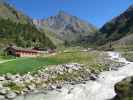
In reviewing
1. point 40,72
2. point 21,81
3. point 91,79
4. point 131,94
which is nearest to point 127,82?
point 131,94

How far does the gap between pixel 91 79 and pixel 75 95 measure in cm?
1048

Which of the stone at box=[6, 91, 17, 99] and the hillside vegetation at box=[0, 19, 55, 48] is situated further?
the hillside vegetation at box=[0, 19, 55, 48]

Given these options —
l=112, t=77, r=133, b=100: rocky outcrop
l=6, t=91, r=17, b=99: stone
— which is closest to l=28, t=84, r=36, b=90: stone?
l=6, t=91, r=17, b=99: stone

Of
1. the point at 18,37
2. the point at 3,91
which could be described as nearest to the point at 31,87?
the point at 3,91

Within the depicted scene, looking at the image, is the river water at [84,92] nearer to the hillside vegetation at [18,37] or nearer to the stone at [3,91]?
the stone at [3,91]

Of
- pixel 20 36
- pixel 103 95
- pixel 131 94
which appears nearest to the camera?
pixel 131 94

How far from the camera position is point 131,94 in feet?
89.9

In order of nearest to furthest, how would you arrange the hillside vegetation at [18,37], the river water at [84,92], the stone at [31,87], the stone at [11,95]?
1. the river water at [84,92]
2. the stone at [11,95]
3. the stone at [31,87]
4. the hillside vegetation at [18,37]

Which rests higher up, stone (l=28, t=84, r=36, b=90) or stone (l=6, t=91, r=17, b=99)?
stone (l=28, t=84, r=36, b=90)

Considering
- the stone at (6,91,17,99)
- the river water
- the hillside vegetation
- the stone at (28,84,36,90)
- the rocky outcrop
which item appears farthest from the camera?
the hillside vegetation

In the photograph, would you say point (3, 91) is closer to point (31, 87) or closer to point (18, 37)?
point (31, 87)

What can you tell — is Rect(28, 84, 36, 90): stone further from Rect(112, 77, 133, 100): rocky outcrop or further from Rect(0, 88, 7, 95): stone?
Rect(112, 77, 133, 100): rocky outcrop

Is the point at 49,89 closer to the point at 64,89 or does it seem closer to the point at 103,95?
the point at 64,89

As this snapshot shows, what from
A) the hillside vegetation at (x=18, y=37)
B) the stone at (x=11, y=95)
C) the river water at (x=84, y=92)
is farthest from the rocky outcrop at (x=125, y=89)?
the hillside vegetation at (x=18, y=37)
